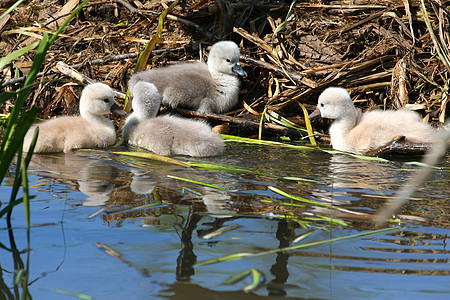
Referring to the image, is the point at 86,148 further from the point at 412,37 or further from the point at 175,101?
the point at 412,37

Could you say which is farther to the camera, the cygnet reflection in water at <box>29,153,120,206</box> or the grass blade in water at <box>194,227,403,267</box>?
the cygnet reflection in water at <box>29,153,120,206</box>

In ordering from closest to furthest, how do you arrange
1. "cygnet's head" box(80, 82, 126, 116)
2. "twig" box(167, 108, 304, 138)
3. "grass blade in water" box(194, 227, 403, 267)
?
"grass blade in water" box(194, 227, 403, 267) → "cygnet's head" box(80, 82, 126, 116) → "twig" box(167, 108, 304, 138)

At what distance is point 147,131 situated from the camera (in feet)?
16.2

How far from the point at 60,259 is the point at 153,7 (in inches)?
212

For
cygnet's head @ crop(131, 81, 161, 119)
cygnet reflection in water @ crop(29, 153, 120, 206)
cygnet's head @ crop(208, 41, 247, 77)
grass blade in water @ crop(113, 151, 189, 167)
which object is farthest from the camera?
cygnet's head @ crop(208, 41, 247, 77)

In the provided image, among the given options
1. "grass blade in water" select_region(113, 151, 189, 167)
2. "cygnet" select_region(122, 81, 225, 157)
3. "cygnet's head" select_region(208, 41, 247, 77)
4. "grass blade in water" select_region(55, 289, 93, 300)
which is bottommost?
"grass blade in water" select_region(55, 289, 93, 300)

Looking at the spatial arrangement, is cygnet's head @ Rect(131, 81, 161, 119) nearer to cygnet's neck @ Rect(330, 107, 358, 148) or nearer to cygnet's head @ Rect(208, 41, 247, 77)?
cygnet's head @ Rect(208, 41, 247, 77)

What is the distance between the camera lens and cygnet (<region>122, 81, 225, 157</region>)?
184 inches

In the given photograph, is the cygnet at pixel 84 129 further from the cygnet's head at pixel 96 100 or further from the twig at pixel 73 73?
the twig at pixel 73 73

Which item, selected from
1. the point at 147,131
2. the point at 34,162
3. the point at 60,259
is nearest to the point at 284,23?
the point at 147,131

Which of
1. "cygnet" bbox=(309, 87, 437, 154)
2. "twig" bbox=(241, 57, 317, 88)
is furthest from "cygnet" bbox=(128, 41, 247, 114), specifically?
"cygnet" bbox=(309, 87, 437, 154)

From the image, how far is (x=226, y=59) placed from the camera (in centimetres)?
604

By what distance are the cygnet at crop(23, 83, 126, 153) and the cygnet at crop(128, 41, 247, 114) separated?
68 centimetres

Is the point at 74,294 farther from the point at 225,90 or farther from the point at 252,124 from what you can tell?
the point at 225,90
